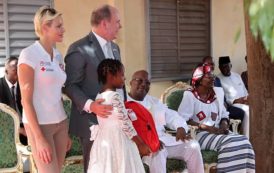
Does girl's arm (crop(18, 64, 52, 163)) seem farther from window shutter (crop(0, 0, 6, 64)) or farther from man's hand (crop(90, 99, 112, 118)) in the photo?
window shutter (crop(0, 0, 6, 64))

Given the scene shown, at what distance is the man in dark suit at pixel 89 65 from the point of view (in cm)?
337

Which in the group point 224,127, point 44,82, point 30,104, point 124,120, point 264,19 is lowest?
point 224,127

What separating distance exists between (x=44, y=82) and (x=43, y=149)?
40 centimetres

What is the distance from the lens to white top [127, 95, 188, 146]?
4.77 meters

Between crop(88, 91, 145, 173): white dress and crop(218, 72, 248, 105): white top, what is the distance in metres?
4.15

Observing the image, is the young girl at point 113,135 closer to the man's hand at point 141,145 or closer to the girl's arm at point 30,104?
the man's hand at point 141,145

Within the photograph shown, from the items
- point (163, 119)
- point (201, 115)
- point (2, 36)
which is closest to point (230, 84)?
point (201, 115)

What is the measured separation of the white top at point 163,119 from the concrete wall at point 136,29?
4.32 feet

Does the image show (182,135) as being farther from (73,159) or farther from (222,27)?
(222,27)

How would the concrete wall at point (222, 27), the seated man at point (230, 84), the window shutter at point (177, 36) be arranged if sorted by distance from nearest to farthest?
the window shutter at point (177, 36), the seated man at point (230, 84), the concrete wall at point (222, 27)

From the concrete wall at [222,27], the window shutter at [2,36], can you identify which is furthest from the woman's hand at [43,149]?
the concrete wall at [222,27]

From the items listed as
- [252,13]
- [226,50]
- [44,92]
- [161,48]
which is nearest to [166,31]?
[161,48]

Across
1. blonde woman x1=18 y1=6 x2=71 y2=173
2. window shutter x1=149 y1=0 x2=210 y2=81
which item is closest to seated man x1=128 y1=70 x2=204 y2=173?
blonde woman x1=18 y1=6 x2=71 y2=173

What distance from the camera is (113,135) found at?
345cm
